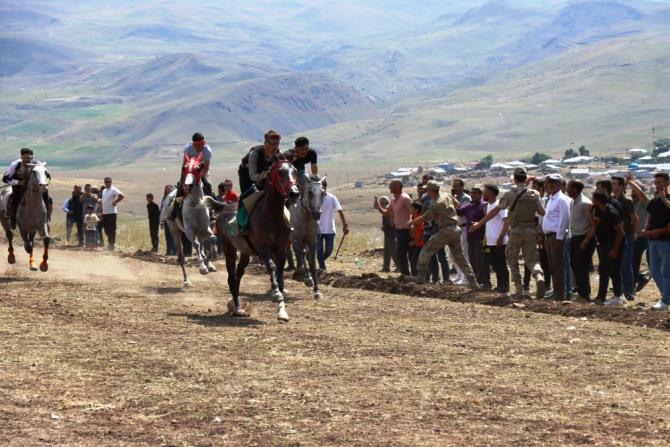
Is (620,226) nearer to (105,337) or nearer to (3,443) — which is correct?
(105,337)

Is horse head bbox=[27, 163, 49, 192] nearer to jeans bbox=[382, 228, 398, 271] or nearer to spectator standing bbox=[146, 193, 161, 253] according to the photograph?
jeans bbox=[382, 228, 398, 271]

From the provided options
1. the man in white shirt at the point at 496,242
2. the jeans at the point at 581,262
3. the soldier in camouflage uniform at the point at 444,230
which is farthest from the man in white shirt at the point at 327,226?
the jeans at the point at 581,262

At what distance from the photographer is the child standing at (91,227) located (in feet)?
112

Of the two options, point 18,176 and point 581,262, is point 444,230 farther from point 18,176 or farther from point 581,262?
point 18,176

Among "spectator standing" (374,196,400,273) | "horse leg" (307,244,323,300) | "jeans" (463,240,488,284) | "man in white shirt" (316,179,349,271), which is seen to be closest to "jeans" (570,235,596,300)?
"jeans" (463,240,488,284)

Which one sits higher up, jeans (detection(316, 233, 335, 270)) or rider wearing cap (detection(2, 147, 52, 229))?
rider wearing cap (detection(2, 147, 52, 229))

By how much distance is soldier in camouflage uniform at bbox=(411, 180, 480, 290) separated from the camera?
20141mm

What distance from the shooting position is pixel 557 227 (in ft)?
62.7

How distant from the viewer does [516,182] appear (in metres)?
19.1

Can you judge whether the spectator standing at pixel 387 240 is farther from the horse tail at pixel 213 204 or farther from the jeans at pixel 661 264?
the jeans at pixel 661 264

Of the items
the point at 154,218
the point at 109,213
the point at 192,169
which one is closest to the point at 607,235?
the point at 192,169

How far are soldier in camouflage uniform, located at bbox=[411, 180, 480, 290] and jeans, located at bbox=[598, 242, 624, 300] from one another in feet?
7.46

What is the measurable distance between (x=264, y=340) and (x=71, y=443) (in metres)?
5.11

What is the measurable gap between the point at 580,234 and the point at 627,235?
1507mm
